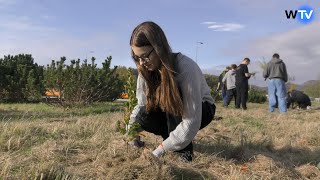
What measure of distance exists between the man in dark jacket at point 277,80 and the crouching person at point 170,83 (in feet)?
22.5

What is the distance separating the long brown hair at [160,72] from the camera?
2918 mm

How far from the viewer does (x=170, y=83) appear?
10.1 feet

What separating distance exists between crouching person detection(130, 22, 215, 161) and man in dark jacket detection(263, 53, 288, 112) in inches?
269

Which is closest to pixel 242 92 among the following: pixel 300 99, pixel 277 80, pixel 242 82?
pixel 242 82

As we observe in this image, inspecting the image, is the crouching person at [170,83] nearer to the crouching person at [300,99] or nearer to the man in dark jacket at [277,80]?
the man in dark jacket at [277,80]

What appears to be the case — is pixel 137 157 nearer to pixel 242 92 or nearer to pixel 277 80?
pixel 277 80

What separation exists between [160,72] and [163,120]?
76cm

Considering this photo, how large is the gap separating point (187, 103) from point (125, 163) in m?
0.65

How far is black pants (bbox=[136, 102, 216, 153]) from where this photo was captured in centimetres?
354

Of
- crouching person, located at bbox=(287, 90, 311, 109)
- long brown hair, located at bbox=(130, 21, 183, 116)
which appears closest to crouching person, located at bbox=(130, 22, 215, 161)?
long brown hair, located at bbox=(130, 21, 183, 116)

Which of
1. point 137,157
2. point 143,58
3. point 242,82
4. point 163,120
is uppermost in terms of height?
point 143,58

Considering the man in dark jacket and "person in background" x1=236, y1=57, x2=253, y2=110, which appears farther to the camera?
"person in background" x1=236, y1=57, x2=253, y2=110

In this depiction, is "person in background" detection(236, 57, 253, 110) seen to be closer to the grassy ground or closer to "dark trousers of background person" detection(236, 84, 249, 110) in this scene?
"dark trousers of background person" detection(236, 84, 249, 110)

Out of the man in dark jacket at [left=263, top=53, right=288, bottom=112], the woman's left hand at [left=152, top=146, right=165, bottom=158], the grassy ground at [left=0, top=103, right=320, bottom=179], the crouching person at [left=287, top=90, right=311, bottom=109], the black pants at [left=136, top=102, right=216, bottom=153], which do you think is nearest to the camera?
the grassy ground at [left=0, top=103, right=320, bottom=179]
